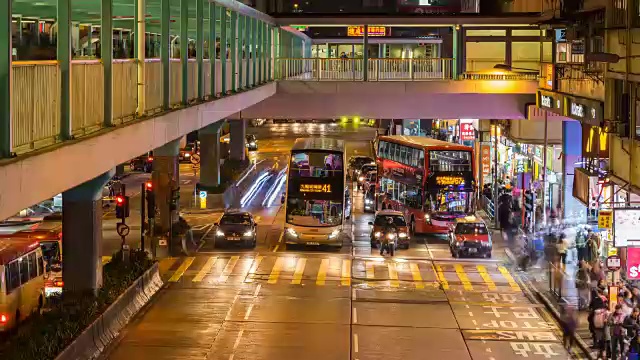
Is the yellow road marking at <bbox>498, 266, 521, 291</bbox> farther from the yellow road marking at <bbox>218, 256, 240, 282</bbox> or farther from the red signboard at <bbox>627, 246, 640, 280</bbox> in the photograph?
the red signboard at <bbox>627, 246, 640, 280</bbox>

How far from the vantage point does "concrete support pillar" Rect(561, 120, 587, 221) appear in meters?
44.0

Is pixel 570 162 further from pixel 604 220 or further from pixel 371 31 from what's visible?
pixel 604 220

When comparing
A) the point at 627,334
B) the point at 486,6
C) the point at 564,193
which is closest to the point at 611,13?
the point at 627,334

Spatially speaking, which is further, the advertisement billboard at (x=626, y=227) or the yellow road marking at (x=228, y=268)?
the yellow road marking at (x=228, y=268)

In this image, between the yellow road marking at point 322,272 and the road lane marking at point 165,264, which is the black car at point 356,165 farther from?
the road lane marking at point 165,264

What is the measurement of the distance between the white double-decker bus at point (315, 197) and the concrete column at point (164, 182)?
446 cm

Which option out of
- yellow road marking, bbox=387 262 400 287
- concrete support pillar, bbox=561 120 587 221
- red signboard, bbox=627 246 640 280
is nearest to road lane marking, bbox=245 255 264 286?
yellow road marking, bbox=387 262 400 287

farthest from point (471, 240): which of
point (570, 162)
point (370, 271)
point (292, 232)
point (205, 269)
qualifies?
point (205, 269)

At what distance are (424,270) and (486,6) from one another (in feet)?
147

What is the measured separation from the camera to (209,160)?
5662cm

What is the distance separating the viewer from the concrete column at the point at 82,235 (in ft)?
79.7

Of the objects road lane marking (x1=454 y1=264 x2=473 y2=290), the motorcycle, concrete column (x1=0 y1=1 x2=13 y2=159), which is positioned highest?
concrete column (x1=0 y1=1 x2=13 y2=159)

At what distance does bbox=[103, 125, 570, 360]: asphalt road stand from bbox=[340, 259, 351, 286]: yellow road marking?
4cm

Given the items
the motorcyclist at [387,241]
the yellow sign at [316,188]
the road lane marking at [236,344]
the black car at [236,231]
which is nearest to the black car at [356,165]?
the yellow sign at [316,188]
